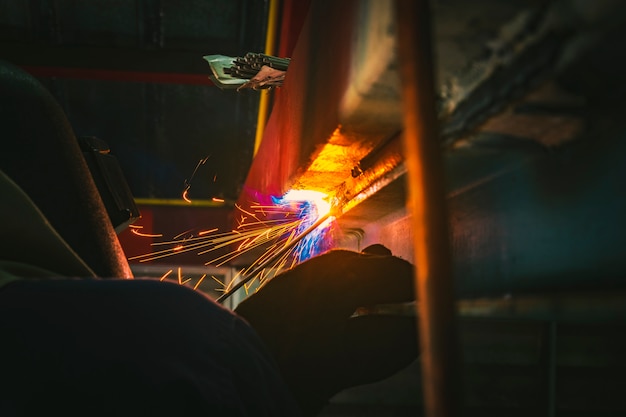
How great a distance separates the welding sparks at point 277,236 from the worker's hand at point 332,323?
486 millimetres

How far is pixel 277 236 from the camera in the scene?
119 inches

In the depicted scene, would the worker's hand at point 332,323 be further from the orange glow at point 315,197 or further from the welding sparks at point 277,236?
the orange glow at point 315,197

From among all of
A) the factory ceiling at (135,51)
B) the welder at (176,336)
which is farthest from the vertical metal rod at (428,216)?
the factory ceiling at (135,51)

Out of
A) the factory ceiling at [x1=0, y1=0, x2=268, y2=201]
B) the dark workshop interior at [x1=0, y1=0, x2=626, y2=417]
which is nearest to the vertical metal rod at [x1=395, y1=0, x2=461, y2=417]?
the dark workshop interior at [x1=0, y1=0, x2=626, y2=417]

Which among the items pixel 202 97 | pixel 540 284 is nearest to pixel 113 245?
pixel 540 284

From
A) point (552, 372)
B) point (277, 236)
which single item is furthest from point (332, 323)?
point (277, 236)

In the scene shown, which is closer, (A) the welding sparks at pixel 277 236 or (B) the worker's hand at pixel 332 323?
(B) the worker's hand at pixel 332 323

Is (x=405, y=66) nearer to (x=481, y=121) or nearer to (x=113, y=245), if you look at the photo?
(x=481, y=121)

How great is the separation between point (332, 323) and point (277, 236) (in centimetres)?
197

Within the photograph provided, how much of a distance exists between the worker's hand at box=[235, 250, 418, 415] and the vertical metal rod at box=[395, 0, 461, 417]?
583 mm

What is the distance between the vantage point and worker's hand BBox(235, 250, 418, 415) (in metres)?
1.04

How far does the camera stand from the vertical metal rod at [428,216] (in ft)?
1.40

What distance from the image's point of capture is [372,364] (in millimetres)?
1088

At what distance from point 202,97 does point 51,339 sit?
11.8ft
